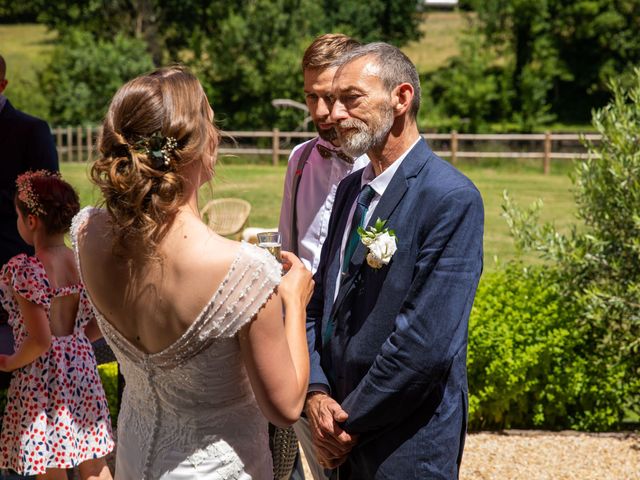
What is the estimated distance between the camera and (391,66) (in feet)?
9.88

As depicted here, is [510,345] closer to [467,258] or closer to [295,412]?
[467,258]

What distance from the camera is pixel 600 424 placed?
20.5 ft

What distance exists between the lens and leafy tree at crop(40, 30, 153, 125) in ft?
124

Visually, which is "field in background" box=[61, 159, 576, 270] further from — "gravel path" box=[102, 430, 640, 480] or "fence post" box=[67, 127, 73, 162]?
"gravel path" box=[102, 430, 640, 480]

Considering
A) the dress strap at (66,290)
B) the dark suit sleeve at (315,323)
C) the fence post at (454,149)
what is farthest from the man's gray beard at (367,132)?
the fence post at (454,149)

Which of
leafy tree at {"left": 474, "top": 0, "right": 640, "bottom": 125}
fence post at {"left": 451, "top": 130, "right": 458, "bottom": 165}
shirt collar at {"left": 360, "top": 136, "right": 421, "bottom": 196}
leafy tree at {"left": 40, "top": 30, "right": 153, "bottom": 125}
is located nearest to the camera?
shirt collar at {"left": 360, "top": 136, "right": 421, "bottom": 196}

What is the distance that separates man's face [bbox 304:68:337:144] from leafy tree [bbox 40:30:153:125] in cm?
3503

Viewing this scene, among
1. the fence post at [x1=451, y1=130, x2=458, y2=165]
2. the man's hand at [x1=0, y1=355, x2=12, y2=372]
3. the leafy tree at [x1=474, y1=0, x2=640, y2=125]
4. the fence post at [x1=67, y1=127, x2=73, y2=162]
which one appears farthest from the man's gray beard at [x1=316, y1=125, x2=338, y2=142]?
the leafy tree at [x1=474, y1=0, x2=640, y2=125]

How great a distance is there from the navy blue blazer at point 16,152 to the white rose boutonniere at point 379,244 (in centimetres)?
293

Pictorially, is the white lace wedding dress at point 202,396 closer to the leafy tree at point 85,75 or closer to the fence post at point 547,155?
the fence post at point 547,155

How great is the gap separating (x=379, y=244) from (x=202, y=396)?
77cm

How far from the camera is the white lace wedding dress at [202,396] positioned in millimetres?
2312

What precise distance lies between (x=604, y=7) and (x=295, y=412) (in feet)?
177

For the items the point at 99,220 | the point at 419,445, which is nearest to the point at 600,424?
the point at 419,445
